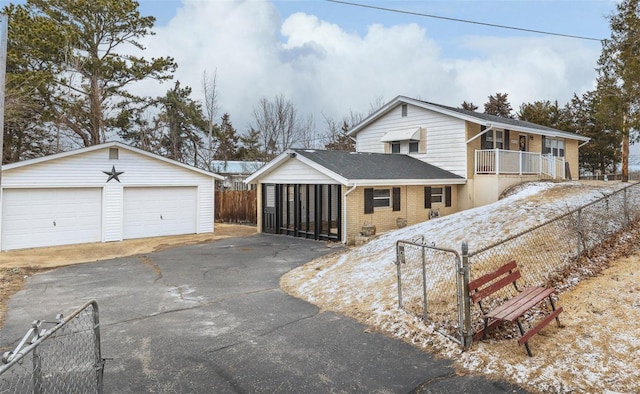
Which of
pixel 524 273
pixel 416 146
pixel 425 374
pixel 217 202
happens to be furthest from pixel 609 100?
pixel 217 202

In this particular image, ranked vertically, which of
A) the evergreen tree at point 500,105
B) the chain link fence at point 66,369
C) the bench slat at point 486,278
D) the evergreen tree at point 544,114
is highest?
the evergreen tree at point 500,105

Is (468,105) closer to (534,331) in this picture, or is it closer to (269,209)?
(269,209)

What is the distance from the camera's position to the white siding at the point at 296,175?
15.4 meters

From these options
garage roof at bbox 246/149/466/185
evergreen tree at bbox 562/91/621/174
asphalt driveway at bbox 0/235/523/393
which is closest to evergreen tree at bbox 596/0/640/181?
garage roof at bbox 246/149/466/185

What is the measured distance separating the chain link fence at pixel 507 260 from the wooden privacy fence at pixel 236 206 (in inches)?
516

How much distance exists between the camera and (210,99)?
3133 centimetres

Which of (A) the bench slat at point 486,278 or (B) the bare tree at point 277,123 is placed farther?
(B) the bare tree at point 277,123

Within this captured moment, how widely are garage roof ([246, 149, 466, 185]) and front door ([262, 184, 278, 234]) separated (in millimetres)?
749

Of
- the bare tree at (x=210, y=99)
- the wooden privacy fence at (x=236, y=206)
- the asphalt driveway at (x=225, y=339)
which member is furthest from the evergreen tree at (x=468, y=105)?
the asphalt driveway at (x=225, y=339)

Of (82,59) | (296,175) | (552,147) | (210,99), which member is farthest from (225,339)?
(210,99)

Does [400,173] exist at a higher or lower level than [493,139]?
lower

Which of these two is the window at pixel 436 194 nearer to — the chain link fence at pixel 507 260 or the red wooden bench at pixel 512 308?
the chain link fence at pixel 507 260

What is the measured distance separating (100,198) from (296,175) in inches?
307

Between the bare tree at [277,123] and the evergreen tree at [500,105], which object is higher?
the evergreen tree at [500,105]
